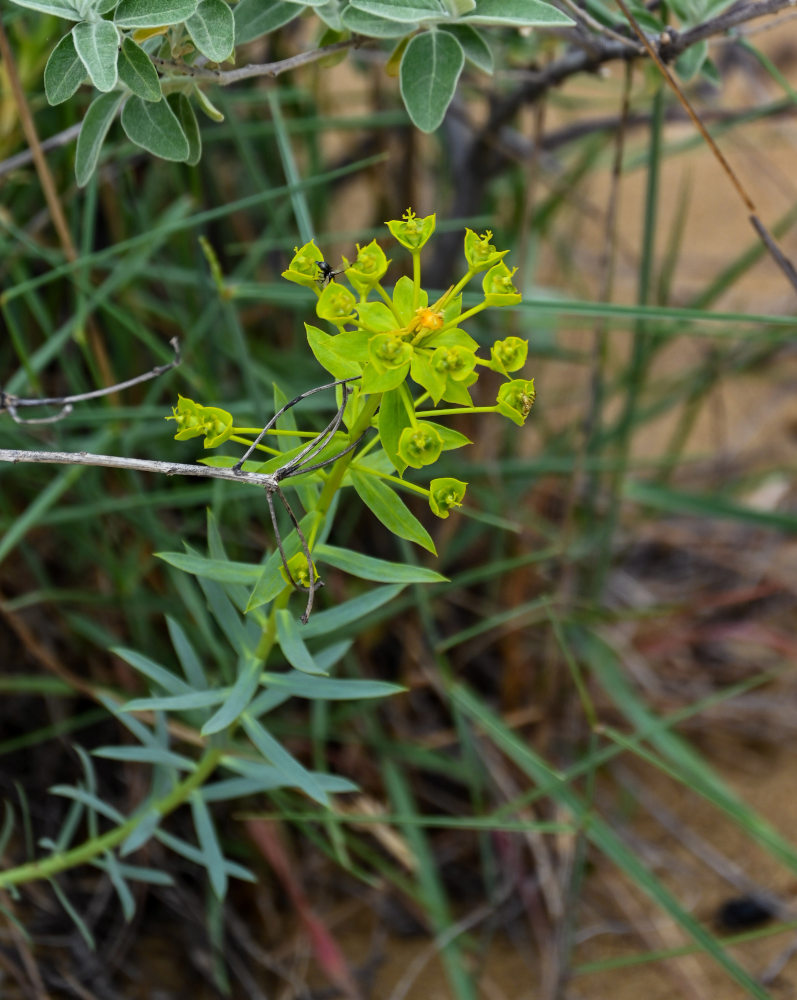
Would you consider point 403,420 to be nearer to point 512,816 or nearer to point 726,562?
point 512,816

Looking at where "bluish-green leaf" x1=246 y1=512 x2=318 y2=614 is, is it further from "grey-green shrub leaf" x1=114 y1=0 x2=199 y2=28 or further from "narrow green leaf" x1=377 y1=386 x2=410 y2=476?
"grey-green shrub leaf" x1=114 y1=0 x2=199 y2=28

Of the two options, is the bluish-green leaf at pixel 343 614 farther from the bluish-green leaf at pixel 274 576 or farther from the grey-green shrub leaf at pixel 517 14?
the grey-green shrub leaf at pixel 517 14

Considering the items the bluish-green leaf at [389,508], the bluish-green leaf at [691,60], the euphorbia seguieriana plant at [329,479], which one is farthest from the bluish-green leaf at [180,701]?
the bluish-green leaf at [691,60]

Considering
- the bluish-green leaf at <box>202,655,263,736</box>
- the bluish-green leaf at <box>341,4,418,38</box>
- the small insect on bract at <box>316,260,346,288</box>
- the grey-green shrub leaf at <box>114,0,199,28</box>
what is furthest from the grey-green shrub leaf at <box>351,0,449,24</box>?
the bluish-green leaf at <box>202,655,263,736</box>

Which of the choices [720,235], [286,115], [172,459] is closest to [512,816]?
[172,459]

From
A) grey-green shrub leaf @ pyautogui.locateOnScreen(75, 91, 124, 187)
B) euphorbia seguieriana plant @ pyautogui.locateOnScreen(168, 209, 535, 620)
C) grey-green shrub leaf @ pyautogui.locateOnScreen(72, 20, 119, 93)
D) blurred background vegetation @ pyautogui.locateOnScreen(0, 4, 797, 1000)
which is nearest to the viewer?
euphorbia seguieriana plant @ pyautogui.locateOnScreen(168, 209, 535, 620)
